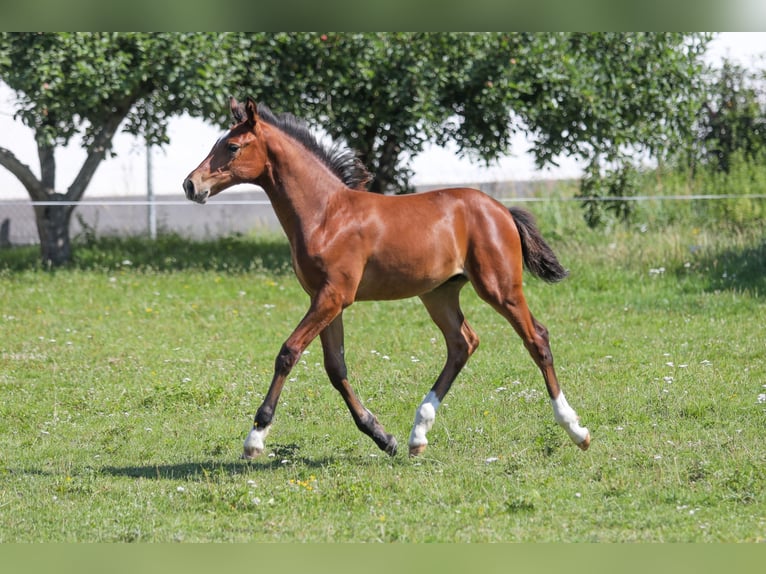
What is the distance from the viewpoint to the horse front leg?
668 centimetres

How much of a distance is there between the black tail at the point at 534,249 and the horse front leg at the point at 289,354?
5.21ft

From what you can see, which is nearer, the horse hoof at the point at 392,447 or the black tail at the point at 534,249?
the horse hoof at the point at 392,447

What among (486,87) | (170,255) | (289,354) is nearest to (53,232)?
(170,255)

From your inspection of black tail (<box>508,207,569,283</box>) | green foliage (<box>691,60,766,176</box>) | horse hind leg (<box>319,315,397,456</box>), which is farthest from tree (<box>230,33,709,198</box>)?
horse hind leg (<box>319,315,397,456</box>)

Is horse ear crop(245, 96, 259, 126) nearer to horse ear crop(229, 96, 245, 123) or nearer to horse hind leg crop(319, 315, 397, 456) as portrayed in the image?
horse ear crop(229, 96, 245, 123)

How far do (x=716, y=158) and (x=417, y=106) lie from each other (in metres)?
6.43

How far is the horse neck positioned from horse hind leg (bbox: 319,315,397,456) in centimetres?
74

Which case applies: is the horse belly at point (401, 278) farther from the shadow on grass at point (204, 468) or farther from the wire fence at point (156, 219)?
the wire fence at point (156, 219)

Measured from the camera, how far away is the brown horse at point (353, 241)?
6781 mm

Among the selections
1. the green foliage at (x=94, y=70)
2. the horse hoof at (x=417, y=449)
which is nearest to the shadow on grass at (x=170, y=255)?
the green foliage at (x=94, y=70)

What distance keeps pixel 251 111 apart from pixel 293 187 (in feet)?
1.94

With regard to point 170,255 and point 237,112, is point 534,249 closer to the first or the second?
point 237,112

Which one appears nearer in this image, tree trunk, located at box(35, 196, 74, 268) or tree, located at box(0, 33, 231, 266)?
tree, located at box(0, 33, 231, 266)

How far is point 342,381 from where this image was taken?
710 centimetres
